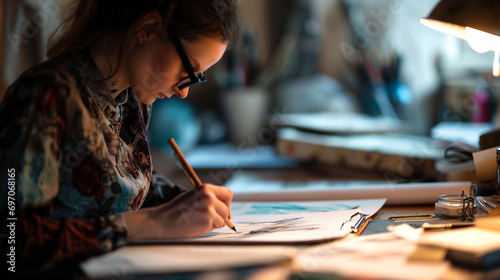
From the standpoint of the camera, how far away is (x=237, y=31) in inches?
32.4

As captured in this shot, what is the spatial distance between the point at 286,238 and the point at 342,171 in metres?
0.91

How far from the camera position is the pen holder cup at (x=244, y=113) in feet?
8.62

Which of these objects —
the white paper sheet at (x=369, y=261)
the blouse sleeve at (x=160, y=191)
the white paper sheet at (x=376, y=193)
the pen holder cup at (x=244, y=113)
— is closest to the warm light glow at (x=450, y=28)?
the white paper sheet at (x=376, y=193)

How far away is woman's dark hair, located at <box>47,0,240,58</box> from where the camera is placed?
698 millimetres

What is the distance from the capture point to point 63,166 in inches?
24.8

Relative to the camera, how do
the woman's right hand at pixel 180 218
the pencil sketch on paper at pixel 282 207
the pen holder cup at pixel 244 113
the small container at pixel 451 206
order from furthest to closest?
1. the pen holder cup at pixel 244 113
2. the pencil sketch on paper at pixel 282 207
3. the small container at pixel 451 206
4. the woman's right hand at pixel 180 218

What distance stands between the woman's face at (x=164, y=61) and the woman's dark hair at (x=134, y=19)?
15 millimetres

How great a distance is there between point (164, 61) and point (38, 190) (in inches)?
9.9

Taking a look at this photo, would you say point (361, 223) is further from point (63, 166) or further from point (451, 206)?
point (63, 166)

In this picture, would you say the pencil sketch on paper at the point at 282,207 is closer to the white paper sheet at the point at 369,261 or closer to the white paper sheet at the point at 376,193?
the white paper sheet at the point at 376,193

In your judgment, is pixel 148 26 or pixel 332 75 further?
pixel 332 75

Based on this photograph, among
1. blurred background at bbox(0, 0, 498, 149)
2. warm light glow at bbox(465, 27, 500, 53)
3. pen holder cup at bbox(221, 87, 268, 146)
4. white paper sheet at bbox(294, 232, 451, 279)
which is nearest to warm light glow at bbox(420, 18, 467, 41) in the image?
warm light glow at bbox(465, 27, 500, 53)

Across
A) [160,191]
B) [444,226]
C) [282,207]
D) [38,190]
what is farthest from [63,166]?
[444,226]

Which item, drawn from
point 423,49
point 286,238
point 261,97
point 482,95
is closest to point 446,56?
point 423,49
